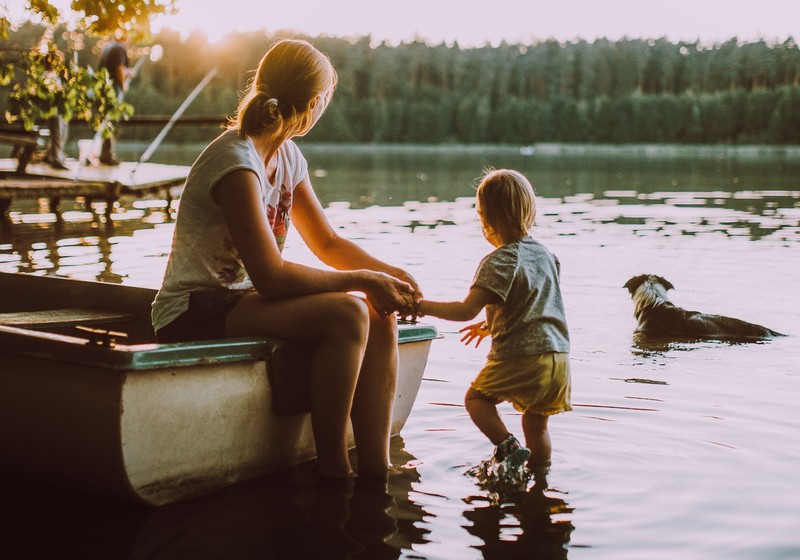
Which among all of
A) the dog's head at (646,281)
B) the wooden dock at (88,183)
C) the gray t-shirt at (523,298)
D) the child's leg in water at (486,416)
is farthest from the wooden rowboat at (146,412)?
the wooden dock at (88,183)

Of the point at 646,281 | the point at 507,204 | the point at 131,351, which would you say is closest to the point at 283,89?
the point at 507,204

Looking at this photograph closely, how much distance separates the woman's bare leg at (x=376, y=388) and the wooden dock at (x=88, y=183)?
→ 28.2ft

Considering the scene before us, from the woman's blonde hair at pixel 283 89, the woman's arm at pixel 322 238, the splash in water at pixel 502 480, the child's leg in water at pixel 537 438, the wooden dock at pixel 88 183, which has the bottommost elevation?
the splash in water at pixel 502 480

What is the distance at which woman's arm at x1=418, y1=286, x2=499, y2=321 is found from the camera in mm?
3529

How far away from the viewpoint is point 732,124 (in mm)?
99500

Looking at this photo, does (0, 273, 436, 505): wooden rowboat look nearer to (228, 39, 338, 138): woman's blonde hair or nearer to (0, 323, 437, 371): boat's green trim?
(0, 323, 437, 371): boat's green trim

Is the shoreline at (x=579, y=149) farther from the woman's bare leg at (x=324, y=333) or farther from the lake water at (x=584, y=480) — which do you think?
the woman's bare leg at (x=324, y=333)

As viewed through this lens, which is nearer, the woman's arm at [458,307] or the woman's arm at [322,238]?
the woman's arm at [458,307]

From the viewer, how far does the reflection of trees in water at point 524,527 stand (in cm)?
300

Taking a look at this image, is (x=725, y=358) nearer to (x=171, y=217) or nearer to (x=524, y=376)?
(x=524, y=376)

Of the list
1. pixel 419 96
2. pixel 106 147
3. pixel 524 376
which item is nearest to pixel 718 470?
pixel 524 376

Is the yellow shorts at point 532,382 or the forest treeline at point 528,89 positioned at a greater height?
the forest treeline at point 528,89

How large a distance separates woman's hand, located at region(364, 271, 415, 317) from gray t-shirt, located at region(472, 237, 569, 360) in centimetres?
33

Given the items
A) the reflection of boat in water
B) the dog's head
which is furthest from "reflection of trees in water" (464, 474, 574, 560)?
the dog's head
